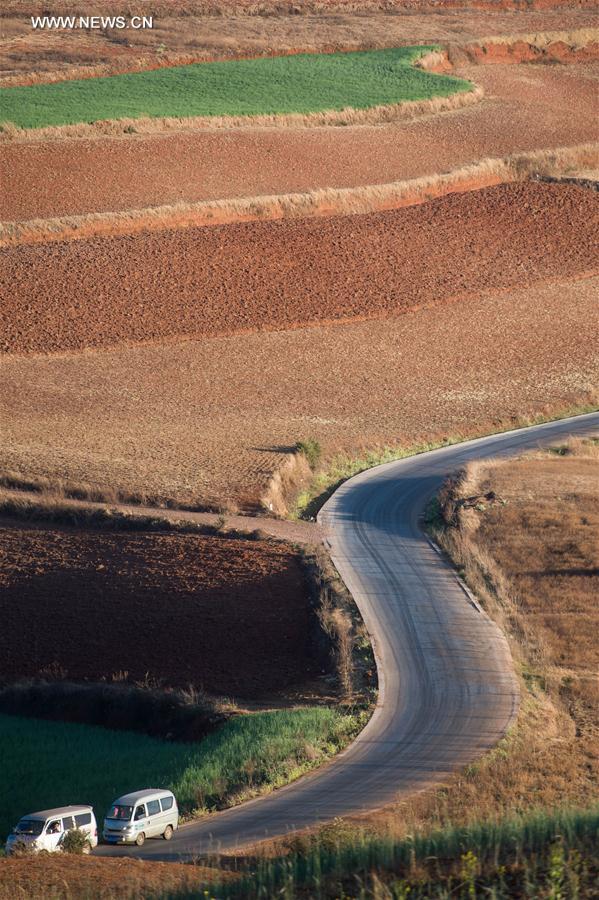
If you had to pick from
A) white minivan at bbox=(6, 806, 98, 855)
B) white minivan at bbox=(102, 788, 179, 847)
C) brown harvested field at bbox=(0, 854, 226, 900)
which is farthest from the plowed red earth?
brown harvested field at bbox=(0, 854, 226, 900)

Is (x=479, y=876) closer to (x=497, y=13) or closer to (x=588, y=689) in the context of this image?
(x=588, y=689)

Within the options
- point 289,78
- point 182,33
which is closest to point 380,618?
point 289,78

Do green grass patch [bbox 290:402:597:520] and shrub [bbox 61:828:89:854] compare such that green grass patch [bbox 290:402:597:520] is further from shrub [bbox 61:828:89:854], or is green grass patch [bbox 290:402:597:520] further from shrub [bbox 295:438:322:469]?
shrub [bbox 61:828:89:854]

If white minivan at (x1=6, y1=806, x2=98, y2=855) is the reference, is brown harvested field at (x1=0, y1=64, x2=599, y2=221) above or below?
above

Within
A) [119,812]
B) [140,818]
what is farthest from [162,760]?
[140,818]

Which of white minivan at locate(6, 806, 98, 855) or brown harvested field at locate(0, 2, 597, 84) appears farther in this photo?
brown harvested field at locate(0, 2, 597, 84)

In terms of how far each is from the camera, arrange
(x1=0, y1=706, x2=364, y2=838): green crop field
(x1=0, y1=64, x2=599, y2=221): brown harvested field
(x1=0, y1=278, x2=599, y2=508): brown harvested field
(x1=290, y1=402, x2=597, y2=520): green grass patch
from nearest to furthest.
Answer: (x1=0, y1=706, x2=364, y2=838): green crop field < (x1=290, y1=402, x2=597, y2=520): green grass patch < (x1=0, y1=278, x2=599, y2=508): brown harvested field < (x1=0, y1=64, x2=599, y2=221): brown harvested field

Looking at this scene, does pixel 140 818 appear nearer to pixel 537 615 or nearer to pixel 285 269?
pixel 537 615
